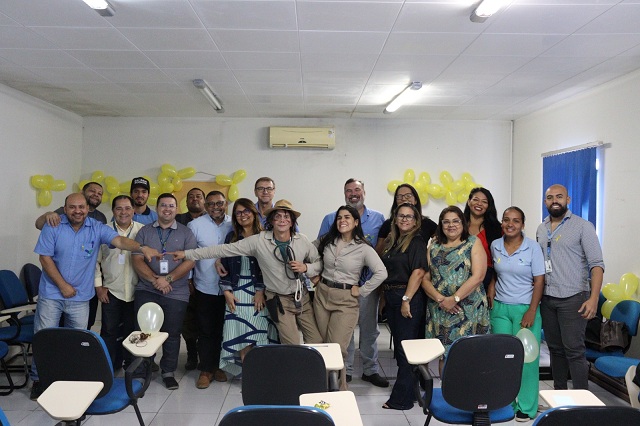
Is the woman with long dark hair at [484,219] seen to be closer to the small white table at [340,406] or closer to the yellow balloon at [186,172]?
the small white table at [340,406]

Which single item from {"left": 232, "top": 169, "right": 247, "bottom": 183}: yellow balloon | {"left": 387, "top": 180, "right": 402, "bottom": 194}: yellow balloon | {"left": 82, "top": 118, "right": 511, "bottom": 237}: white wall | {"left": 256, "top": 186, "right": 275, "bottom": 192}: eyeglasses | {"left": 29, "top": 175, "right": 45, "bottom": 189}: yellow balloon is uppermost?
{"left": 82, "top": 118, "right": 511, "bottom": 237}: white wall

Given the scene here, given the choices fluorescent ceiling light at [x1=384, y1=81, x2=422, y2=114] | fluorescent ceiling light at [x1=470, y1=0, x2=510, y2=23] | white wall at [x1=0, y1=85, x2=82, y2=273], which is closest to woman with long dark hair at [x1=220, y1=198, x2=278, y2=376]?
fluorescent ceiling light at [x1=470, y1=0, x2=510, y2=23]

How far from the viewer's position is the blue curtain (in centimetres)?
510

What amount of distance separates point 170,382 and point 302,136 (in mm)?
3997

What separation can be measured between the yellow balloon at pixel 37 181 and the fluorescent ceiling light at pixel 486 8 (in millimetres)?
5134

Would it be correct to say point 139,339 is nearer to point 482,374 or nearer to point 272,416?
point 272,416

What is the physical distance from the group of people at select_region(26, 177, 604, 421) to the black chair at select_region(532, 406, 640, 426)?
1638mm

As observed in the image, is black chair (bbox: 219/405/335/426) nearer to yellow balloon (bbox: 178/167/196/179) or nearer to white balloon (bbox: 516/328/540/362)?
white balloon (bbox: 516/328/540/362)

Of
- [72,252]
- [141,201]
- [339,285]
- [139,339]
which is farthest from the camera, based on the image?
[141,201]

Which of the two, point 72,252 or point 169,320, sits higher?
point 72,252

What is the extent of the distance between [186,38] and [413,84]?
7.89 ft

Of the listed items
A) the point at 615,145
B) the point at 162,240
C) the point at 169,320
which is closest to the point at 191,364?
the point at 169,320

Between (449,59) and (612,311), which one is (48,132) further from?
(612,311)

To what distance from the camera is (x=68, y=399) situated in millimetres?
2154
